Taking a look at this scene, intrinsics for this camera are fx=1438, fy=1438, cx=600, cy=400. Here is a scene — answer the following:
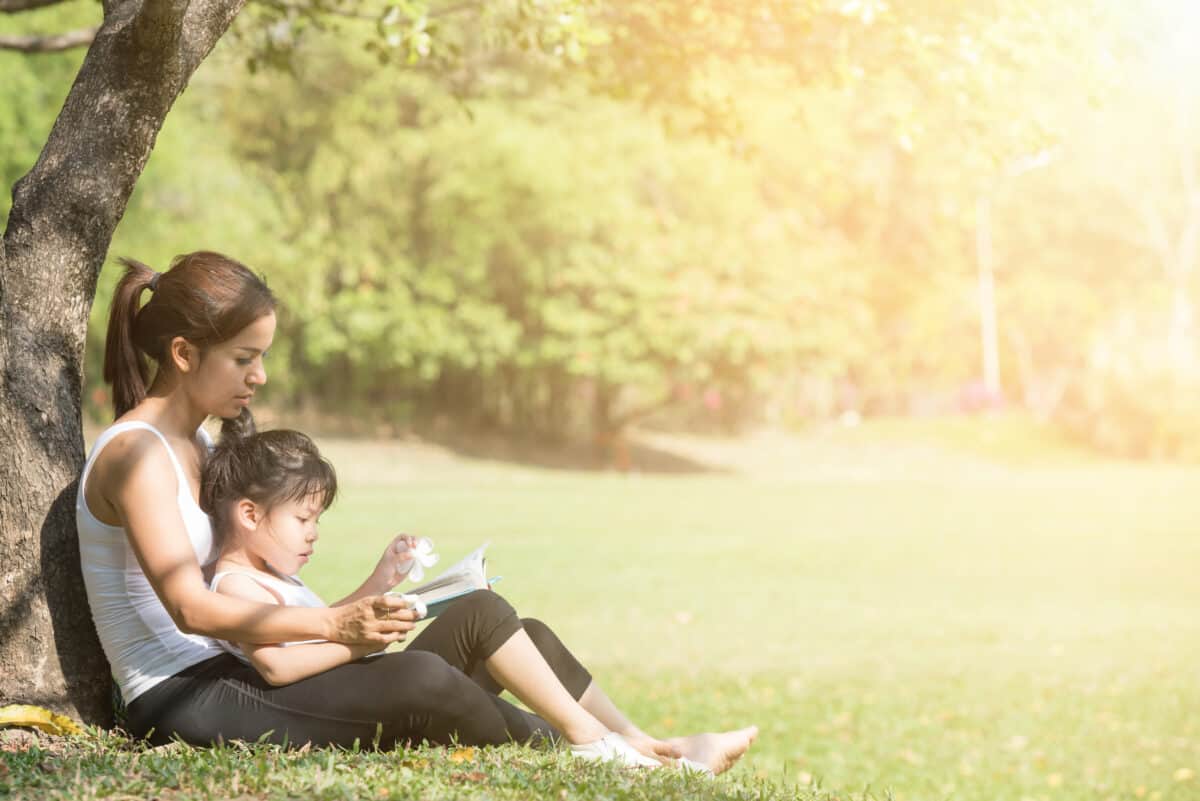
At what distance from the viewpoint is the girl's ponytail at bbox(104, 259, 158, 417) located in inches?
162

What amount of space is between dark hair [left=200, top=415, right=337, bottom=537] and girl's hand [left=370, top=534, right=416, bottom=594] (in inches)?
9.4

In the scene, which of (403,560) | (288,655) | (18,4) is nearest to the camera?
(288,655)

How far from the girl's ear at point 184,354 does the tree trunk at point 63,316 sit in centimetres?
60

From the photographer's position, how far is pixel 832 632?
38.4 feet

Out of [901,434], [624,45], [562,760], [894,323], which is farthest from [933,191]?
[562,760]

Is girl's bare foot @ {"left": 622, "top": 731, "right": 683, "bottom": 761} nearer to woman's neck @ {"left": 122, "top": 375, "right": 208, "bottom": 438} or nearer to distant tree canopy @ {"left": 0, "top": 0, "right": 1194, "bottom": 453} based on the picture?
woman's neck @ {"left": 122, "top": 375, "right": 208, "bottom": 438}

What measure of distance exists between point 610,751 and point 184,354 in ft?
5.51

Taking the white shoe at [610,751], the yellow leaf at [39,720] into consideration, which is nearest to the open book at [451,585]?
the white shoe at [610,751]

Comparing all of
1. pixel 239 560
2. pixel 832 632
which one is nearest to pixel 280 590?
pixel 239 560

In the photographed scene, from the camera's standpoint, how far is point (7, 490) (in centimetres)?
432

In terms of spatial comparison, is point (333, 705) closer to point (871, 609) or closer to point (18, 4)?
point (18, 4)

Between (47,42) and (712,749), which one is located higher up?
(47,42)

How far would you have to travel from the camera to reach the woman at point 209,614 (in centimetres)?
372

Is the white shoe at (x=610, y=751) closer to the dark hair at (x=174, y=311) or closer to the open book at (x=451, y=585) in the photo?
the open book at (x=451, y=585)
